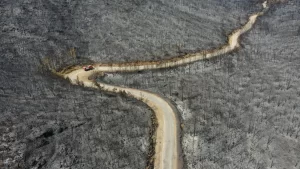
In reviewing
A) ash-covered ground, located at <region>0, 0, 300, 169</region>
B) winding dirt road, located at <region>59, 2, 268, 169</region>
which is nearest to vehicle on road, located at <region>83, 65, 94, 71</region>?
winding dirt road, located at <region>59, 2, 268, 169</region>

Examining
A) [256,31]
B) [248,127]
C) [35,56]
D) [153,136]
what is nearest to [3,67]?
[35,56]

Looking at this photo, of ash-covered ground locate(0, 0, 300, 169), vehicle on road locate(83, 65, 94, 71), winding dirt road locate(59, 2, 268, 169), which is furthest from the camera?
vehicle on road locate(83, 65, 94, 71)

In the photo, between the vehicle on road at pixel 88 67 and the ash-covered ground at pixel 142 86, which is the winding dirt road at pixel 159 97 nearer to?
the vehicle on road at pixel 88 67

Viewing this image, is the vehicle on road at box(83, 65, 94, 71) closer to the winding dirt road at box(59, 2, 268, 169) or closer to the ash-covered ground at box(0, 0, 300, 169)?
the winding dirt road at box(59, 2, 268, 169)

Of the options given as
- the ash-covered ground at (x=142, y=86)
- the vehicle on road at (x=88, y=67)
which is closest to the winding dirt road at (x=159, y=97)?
the vehicle on road at (x=88, y=67)

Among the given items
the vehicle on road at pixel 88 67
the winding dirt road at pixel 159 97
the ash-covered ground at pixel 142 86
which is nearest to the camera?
the winding dirt road at pixel 159 97
